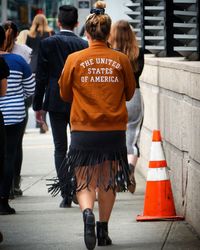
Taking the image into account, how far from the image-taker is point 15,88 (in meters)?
10.3

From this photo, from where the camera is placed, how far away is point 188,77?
8789mm

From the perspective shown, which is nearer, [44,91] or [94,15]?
[94,15]

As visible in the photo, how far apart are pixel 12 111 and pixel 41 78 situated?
0.41 metres

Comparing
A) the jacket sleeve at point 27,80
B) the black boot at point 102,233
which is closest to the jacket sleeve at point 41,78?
the jacket sleeve at point 27,80

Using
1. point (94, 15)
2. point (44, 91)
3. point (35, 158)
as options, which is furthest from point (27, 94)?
point (35, 158)

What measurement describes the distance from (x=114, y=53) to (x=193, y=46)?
2.23 meters

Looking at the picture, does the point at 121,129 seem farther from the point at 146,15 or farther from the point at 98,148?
the point at 146,15

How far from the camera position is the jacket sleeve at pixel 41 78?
1022 cm

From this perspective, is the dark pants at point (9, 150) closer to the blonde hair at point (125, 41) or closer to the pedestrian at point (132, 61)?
the pedestrian at point (132, 61)

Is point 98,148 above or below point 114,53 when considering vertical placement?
below

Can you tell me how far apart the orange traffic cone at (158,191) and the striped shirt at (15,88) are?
1530 mm

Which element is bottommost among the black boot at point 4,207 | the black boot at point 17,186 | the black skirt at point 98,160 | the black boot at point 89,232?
the black boot at point 17,186

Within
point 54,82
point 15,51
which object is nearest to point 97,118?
point 54,82

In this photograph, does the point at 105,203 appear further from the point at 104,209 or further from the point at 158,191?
the point at 158,191
